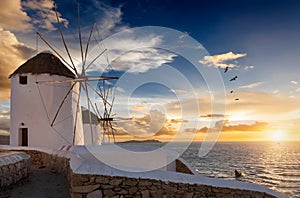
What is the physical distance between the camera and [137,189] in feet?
21.8

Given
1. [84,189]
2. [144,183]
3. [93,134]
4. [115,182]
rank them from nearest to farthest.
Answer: [84,189] → [115,182] → [144,183] → [93,134]

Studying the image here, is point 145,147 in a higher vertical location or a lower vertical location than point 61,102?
lower

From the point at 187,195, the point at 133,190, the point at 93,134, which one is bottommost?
the point at 187,195

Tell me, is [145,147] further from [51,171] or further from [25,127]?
[25,127]

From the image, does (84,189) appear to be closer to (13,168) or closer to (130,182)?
(130,182)

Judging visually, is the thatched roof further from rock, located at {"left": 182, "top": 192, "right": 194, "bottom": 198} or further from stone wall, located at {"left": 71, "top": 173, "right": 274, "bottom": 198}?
rock, located at {"left": 182, "top": 192, "right": 194, "bottom": 198}

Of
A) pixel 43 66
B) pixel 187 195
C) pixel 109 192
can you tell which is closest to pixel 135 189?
pixel 109 192

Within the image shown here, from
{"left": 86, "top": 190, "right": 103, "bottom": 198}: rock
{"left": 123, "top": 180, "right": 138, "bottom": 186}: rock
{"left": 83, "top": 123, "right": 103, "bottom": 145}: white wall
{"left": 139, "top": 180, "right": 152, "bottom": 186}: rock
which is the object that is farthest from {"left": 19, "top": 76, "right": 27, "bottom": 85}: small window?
{"left": 139, "top": 180, "right": 152, "bottom": 186}: rock

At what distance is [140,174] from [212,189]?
2.07m

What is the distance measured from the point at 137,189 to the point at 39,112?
11640 mm

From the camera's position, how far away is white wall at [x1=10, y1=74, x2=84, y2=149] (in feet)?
53.3

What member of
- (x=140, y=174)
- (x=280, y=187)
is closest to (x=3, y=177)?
(x=140, y=174)

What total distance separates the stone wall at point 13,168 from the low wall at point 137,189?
287 centimetres

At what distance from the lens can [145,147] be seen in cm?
1032
